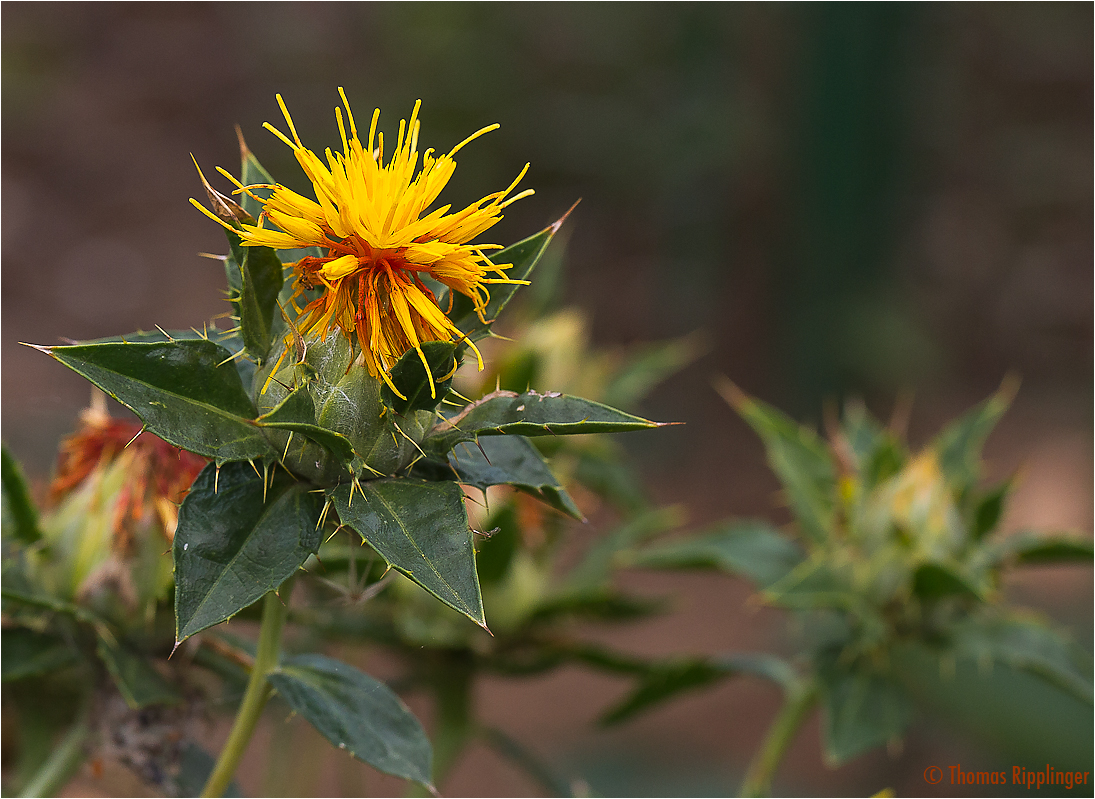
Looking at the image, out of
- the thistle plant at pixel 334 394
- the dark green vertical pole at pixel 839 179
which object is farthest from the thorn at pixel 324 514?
the dark green vertical pole at pixel 839 179

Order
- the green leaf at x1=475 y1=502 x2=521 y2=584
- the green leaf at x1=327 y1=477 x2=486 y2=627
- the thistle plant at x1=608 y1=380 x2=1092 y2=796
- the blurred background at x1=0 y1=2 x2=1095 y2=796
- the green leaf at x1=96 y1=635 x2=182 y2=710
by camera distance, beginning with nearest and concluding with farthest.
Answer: the green leaf at x1=327 y1=477 x2=486 y2=627, the green leaf at x1=96 y1=635 x2=182 y2=710, the green leaf at x1=475 y1=502 x2=521 y2=584, the thistle plant at x1=608 y1=380 x2=1092 y2=796, the blurred background at x1=0 y1=2 x2=1095 y2=796

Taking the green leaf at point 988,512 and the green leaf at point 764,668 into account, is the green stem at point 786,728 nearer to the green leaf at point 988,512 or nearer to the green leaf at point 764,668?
the green leaf at point 764,668

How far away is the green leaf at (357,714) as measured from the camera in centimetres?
63

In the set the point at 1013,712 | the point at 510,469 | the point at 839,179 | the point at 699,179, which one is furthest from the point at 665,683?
the point at 699,179

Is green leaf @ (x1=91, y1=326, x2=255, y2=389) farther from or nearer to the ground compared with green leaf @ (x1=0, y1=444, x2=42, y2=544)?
farther from the ground

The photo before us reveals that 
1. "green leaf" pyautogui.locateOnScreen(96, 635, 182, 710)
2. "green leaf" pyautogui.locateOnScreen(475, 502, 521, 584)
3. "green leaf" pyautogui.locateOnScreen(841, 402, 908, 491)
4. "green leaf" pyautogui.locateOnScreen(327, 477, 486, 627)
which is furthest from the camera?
"green leaf" pyautogui.locateOnScreen(841, 402, 908, 491)

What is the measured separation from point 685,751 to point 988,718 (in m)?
0.80

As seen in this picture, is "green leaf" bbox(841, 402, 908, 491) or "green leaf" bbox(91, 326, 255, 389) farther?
"green leaf" bbox(841, 402, 908, 491)

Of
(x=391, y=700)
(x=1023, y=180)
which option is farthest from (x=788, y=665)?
(x=1023, y=180)

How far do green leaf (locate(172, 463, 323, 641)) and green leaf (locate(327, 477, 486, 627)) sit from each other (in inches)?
1.4

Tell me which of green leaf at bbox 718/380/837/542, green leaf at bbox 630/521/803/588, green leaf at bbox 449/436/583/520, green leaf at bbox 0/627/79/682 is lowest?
green leaf at bbox 0/627/79/682

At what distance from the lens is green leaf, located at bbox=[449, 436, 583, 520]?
0.61 m

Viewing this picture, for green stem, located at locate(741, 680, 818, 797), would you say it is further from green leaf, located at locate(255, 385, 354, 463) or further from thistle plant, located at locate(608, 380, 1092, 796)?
green leaf, located at locate(255, 385, 354, 463)

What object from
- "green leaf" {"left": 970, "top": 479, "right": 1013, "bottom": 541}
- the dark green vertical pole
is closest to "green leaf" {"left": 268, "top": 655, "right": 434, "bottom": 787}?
"green leaf" {"left": 970, "top": 479, "right": 1013, "bottom": 541}
